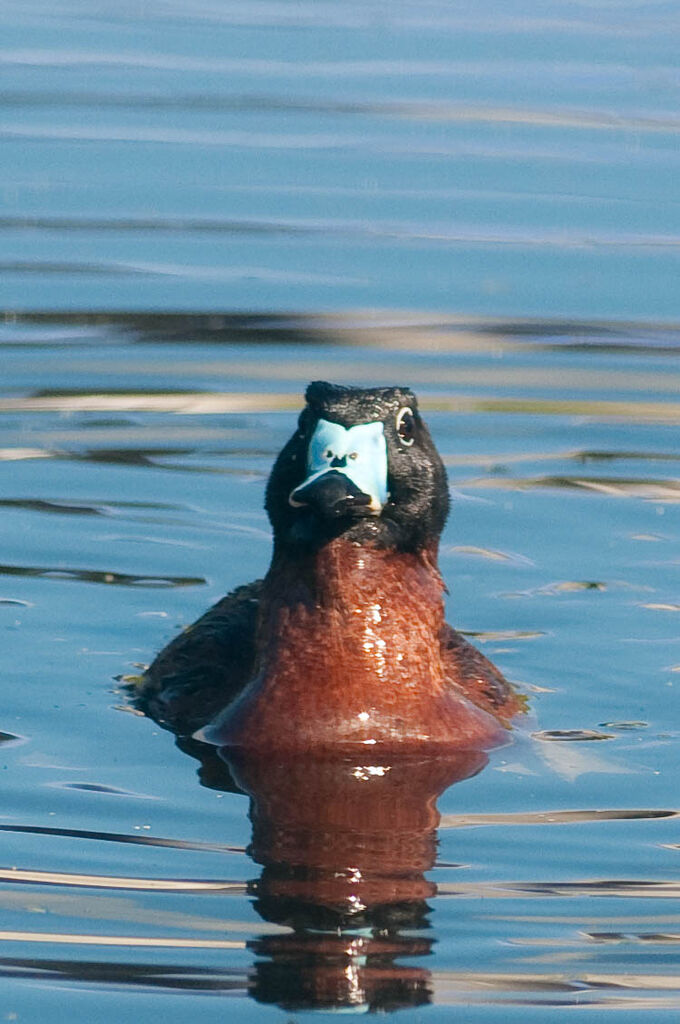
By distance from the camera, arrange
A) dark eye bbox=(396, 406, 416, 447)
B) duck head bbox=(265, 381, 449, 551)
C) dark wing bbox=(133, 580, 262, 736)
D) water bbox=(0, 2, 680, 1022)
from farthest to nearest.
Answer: dark wing bbox=(133, 580, 262, 736) < dark eye bbox=(396, 406, 416, 447) < duck head bbox=(265, 381, 449, 551) < water bbox=(0, 2, 680, 1022)

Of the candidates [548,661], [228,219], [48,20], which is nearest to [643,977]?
[548,661]

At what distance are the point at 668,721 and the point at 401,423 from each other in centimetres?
169

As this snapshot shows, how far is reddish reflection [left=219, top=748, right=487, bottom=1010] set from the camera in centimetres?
637

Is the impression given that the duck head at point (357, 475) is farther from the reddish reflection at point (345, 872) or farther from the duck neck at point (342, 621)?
the reddish reflection at point (345, 872)

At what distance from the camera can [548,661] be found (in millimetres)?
9797

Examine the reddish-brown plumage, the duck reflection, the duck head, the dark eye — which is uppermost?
the dark eye

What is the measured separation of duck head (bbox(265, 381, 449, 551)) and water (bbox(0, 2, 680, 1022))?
84 centimetres

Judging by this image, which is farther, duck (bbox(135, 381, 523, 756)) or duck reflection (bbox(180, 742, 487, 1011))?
duck (bbox(135, 381, 523, 756))

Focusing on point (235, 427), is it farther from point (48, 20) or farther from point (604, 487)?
point (48, 20)

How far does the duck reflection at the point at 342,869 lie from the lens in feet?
20.9

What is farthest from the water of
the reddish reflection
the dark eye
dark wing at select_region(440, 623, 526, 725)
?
the dark eye

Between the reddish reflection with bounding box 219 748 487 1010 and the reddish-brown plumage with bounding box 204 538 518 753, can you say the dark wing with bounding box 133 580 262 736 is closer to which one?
the reddish-brown plumage with bounding box 204 538 518 753

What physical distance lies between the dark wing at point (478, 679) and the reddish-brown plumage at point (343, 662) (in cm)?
36

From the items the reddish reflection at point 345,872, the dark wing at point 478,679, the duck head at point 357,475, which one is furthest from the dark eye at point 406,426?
the reddish reflection at point 345,872
